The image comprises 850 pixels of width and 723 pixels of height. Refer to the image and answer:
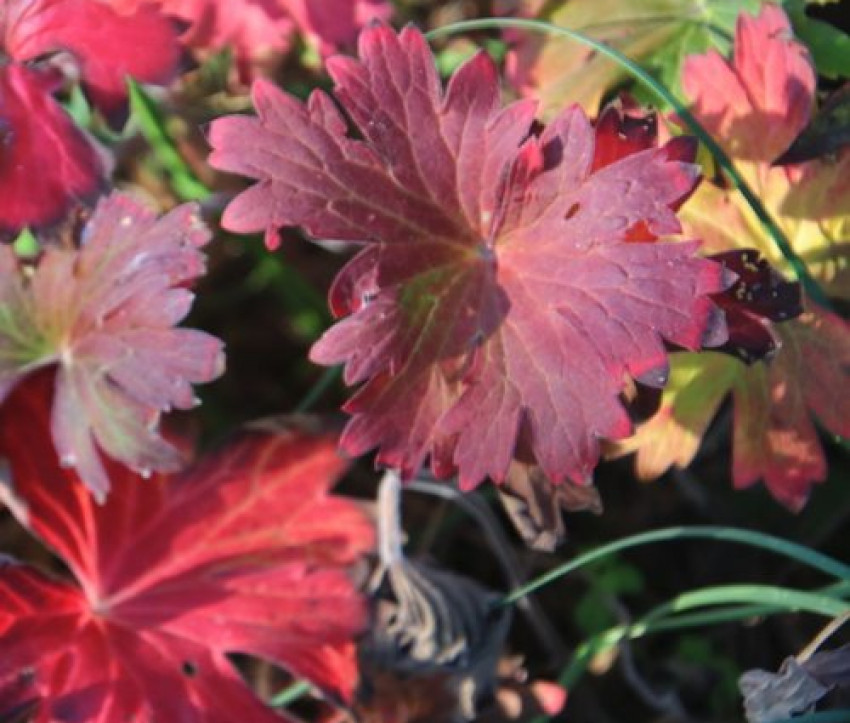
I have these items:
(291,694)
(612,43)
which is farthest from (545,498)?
(612,43)

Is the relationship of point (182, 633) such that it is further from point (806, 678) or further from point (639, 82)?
point (639, 82)

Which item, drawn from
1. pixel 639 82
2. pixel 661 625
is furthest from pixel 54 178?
pixel 661 625

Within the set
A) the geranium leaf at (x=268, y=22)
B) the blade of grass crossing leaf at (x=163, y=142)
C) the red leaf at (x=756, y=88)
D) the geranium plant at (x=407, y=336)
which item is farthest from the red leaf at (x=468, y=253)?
the blade of grass crossing leaf at (x=163, y=142)

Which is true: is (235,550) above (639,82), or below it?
below

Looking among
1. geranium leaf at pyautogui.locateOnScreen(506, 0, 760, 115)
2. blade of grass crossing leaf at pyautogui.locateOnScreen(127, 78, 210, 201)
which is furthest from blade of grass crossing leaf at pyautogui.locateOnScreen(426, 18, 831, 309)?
blade of grass crossing leaf at pyautogui.locateOnScreen(127, 78, 210, 201)

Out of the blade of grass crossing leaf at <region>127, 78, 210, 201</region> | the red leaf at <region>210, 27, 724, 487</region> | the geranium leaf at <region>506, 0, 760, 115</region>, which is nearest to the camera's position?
the red leaf at <region>210, 27, 724, 487</region>

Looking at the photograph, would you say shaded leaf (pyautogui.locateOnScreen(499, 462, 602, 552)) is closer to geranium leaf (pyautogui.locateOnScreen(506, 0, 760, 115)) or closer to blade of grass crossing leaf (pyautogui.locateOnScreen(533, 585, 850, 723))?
blade of grass crossing leaf (pyautogui.locateOnScreen(533, 585, 850, 723))
